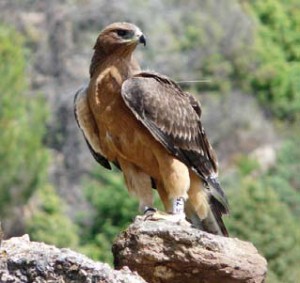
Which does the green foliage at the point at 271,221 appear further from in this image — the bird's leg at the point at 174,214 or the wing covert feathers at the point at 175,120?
the bird's leg at the point at 174,214

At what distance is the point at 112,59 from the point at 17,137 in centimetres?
3625

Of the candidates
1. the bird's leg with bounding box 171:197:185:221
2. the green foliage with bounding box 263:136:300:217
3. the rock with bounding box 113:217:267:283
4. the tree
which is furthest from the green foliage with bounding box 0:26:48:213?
the rock with bounding box 113:217:267:283

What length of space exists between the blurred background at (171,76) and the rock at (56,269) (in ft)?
89.6

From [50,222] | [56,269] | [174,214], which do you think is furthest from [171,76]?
[56,269]

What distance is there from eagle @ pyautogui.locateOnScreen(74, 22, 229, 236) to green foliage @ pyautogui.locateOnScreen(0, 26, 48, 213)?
34.7m

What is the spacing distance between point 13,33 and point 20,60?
5.62m

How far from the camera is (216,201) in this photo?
11891 mm

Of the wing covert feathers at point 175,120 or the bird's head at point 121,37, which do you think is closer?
the bird's head at point 121,37

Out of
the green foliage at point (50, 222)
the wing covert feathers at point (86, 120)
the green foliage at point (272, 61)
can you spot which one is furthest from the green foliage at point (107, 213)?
the wing covert feathers at point (86, 120)

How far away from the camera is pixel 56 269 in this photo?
25.0 feet

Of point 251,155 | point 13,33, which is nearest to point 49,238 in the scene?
point 13,33

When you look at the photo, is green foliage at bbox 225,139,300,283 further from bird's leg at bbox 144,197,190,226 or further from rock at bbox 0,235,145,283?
rock at bbox 0,235,145,283

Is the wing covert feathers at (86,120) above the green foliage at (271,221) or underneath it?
above

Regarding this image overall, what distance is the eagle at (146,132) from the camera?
11.3 metres
